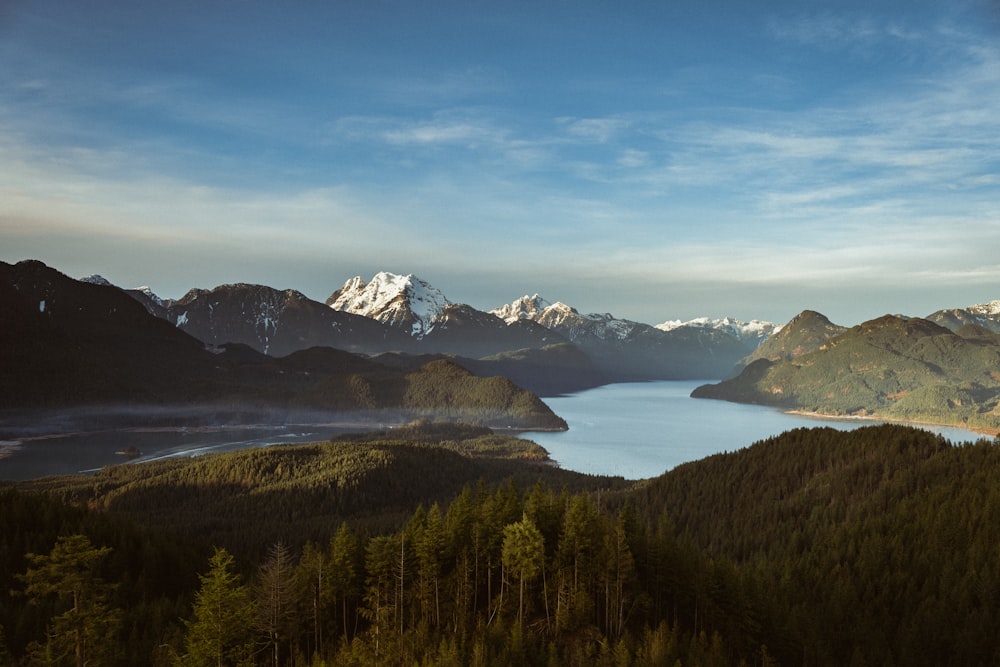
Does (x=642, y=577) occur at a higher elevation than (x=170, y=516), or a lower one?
higher

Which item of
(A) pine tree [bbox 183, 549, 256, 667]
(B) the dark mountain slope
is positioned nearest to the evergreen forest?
(A) pine tree [bbox 183, 549, 256, 667]

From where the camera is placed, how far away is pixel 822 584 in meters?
105

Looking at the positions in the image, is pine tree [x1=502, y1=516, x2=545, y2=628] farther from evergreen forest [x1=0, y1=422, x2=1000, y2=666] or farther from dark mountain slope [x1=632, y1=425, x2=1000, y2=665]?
dark mountain slope [x1=632, y1=425, x2=1000, y2=665]

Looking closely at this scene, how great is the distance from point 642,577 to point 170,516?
470 feet

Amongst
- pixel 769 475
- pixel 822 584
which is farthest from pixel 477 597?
pixel 769 475

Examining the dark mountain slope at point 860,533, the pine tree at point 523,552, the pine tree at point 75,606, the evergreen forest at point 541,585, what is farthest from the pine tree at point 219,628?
the dark mountain slope at point 860,533

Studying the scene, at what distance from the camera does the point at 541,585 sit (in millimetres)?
68875

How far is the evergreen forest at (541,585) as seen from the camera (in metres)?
52.3

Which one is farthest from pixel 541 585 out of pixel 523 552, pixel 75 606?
pixel 75 606

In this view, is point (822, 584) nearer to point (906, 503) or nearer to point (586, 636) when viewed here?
point (906, 503)

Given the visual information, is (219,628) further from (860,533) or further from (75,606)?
(860,533)

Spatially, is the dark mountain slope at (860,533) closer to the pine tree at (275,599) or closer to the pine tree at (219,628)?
the pine tree at (275,599)

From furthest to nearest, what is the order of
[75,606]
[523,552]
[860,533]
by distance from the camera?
[860,533], [523,552], [75,606]

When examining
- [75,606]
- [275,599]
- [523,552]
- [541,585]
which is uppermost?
[75,606]
